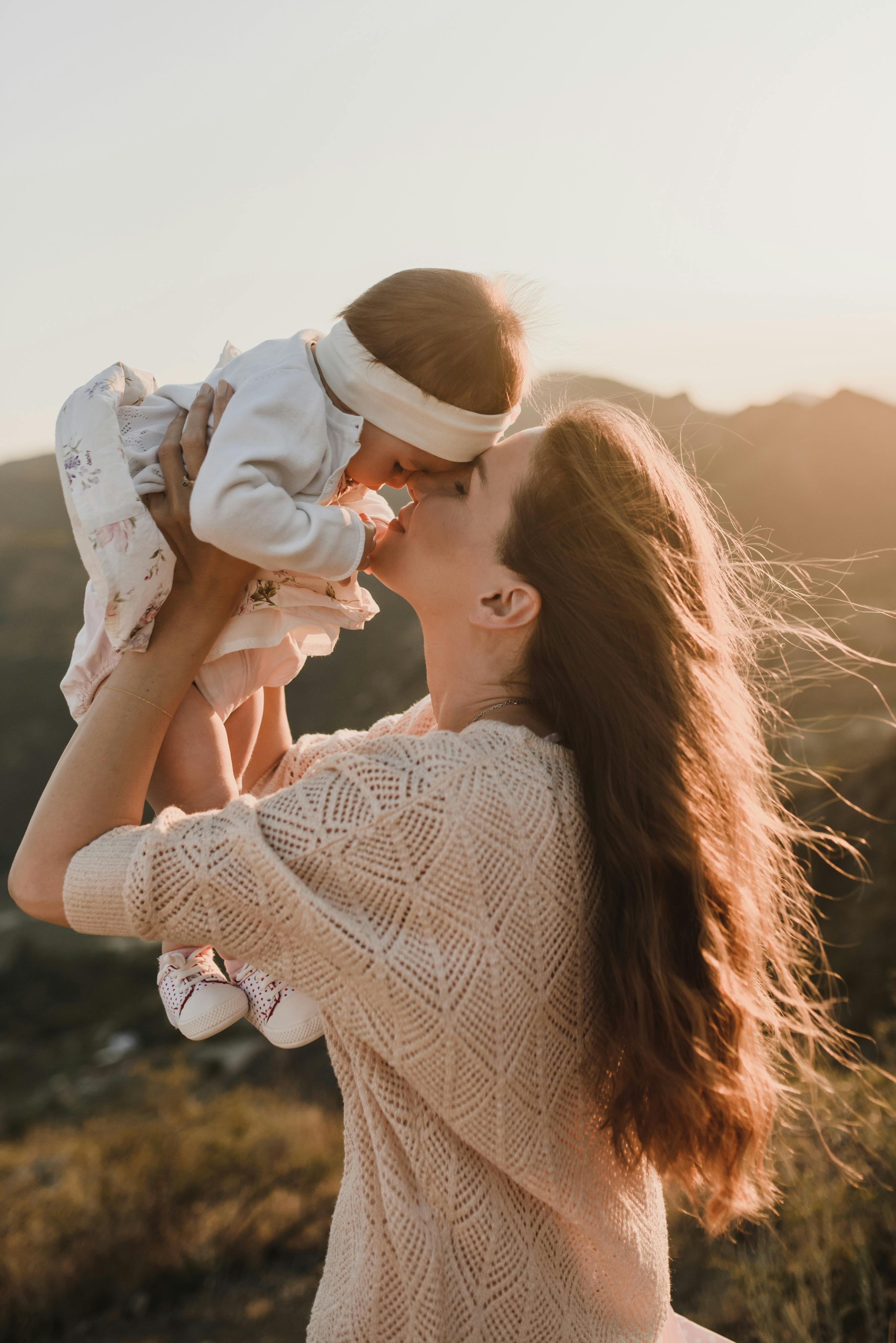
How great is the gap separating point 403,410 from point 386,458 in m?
0.11

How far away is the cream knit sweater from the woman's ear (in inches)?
10.9

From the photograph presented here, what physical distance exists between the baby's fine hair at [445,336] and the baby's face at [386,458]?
116 millimetres

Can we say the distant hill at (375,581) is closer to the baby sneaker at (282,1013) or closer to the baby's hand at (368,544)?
the baby's hand at (368,544)

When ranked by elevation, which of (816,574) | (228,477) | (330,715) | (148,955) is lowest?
(148,955)

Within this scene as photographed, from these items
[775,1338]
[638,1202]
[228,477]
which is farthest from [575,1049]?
[775,1338]

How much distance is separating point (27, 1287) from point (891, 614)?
498 centimetres

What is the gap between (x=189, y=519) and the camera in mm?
1652

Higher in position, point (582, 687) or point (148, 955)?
point (582, 687)

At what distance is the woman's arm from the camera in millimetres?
1363

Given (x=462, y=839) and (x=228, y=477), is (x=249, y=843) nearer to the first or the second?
(x=462, y=839)

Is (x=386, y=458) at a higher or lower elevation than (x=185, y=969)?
higher

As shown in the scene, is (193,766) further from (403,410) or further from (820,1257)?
(820,1257)

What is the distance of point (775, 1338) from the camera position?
9.92ft

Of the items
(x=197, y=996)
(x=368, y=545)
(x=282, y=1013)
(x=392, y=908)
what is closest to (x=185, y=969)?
(x=197, y=996)
